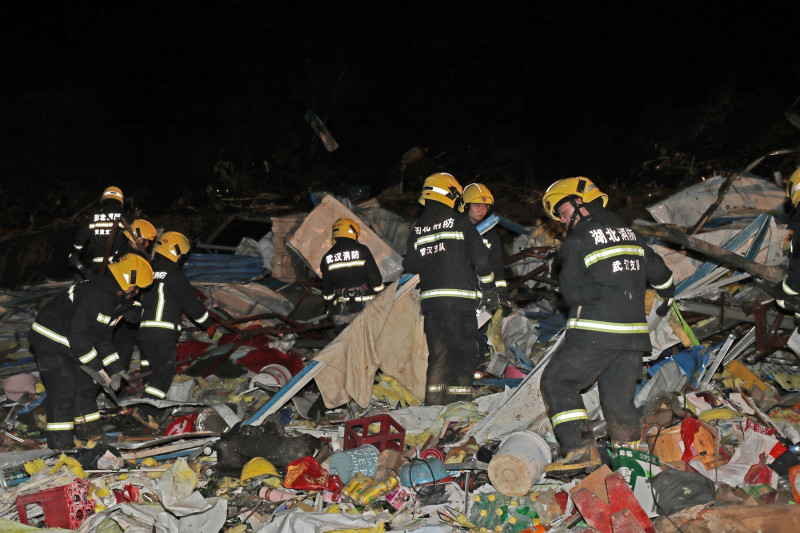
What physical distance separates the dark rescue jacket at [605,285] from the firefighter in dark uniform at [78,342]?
354 centimetres

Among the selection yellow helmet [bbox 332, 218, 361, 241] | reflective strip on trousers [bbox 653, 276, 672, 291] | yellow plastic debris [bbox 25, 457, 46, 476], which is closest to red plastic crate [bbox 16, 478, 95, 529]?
yellow plastic debris [bbox 25, 457, 46, 476]

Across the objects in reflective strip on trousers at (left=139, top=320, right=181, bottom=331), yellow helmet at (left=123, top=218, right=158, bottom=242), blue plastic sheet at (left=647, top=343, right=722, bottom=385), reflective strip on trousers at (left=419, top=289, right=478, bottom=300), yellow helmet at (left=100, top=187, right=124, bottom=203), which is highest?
yellow helmet at (left=100, top=187, right=124, bottom=203)

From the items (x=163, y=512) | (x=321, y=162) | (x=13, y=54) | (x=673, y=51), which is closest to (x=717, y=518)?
(x=163, y=512)

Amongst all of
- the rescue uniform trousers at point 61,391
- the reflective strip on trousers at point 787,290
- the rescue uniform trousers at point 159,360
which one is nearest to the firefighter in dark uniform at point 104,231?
the rescue uniform trousers at point 159,360

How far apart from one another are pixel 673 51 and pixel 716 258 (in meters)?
15.6

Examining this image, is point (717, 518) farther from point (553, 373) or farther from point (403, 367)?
point (403, 367)

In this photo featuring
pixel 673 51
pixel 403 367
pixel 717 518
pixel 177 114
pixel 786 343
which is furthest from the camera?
pixel 673 51

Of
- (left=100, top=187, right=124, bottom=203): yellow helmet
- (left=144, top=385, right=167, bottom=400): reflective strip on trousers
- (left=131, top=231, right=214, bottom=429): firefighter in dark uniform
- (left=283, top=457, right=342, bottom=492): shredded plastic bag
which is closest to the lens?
(left=283, top=457, right=342, bottom=492): shredded plastic bag

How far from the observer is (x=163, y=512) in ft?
13.7

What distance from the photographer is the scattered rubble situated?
4051 millimetres

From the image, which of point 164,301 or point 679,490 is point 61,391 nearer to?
point 164,301

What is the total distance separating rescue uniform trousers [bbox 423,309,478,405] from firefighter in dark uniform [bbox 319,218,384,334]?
112cm

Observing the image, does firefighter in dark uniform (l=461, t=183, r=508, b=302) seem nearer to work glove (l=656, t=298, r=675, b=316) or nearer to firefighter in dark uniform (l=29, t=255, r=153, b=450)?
work glove (l=656, t=298, r=675, b=316)

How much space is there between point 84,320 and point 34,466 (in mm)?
1144
